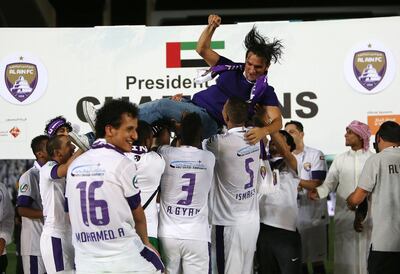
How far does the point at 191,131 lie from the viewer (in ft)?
20.3

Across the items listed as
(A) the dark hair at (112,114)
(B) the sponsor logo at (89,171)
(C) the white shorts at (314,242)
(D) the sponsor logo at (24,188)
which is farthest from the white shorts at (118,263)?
(C) the white shorts at (314,242)

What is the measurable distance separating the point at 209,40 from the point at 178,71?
2848 millimetres

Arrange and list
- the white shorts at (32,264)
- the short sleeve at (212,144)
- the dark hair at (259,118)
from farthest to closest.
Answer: the white shorts at (32,264), the dark hair at (259,118), the short sleeve at (212,144)

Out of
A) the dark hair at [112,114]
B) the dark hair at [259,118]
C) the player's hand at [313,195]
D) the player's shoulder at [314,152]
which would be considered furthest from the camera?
the player's shoulder at [314,152]

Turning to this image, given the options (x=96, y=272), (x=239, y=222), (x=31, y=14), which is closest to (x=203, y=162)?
(x=239, y=222)

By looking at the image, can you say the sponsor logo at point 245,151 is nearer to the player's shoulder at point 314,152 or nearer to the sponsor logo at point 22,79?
the player's shoulder at point 314,152

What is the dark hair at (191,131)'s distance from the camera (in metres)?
6.19

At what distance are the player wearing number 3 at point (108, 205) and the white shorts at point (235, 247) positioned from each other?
205 cm

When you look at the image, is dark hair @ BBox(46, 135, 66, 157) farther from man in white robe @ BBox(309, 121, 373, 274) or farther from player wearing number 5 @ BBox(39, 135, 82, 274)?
man in white robe @ BBox(309, 121, 373, 274)

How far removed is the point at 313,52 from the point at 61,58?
3.30 meters

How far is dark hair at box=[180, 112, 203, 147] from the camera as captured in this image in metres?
6.19

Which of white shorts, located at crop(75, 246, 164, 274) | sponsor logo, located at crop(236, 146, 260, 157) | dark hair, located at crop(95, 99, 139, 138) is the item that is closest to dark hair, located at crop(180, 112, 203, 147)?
sponsor logo, located at crop(236, 146, 260, 157)

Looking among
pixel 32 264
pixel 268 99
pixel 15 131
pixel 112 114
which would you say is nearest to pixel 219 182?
pixel 268 99

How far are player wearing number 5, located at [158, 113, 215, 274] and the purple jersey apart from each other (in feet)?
1.67
